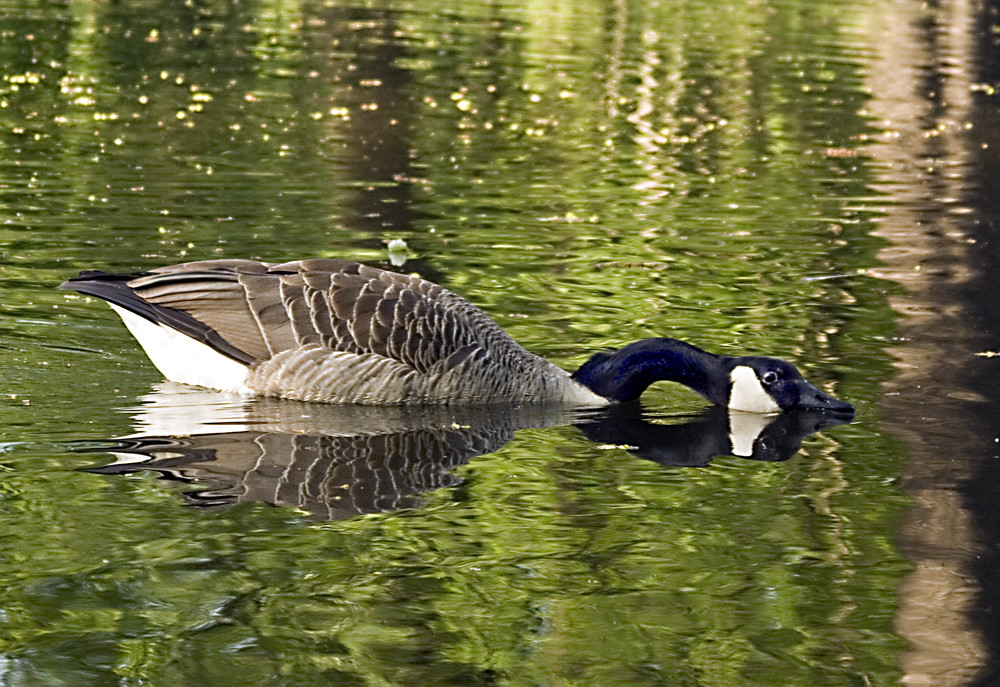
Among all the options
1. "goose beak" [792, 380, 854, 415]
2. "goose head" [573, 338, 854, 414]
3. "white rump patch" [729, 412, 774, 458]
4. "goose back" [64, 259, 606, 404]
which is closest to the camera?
"white rump patch" [729, 412, 774, 458]

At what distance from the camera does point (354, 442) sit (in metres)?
9.77

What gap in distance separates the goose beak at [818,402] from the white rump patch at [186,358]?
3.72 meters

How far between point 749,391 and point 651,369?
0.69m

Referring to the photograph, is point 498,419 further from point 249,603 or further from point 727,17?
point 727,17

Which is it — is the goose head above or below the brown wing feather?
below

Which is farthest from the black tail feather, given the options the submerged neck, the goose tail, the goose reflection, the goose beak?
the goose beak

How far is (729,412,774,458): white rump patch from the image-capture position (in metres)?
10.1

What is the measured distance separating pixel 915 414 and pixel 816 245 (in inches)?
221

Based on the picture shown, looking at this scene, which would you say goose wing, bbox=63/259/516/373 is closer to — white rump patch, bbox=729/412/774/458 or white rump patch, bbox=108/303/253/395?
white rump patch, bbox=108/303/253/395

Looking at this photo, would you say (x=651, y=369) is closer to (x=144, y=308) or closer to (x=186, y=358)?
(x=186, y=358)

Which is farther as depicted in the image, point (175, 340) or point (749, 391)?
point (749, 391)

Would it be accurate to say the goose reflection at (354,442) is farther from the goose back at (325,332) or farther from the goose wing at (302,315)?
the goose wing at (302,315)

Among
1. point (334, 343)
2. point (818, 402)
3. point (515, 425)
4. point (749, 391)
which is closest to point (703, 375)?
point (749, 391)

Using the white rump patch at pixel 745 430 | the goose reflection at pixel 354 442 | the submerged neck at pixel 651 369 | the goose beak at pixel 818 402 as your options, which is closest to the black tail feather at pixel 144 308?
the goose reflection at pixel 354 442
